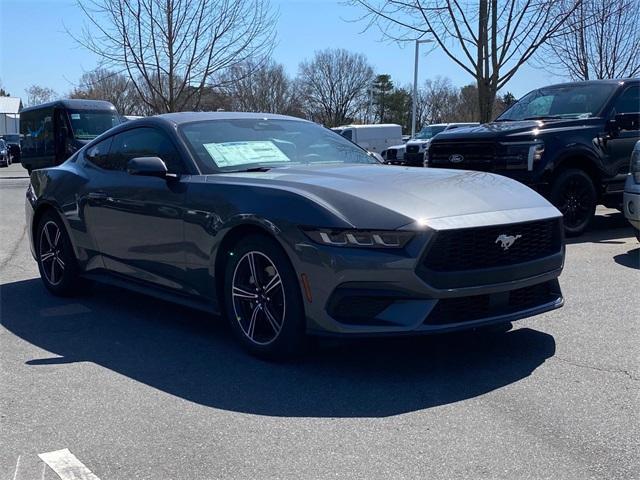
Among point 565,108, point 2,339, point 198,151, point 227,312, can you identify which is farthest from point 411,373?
point 565,108

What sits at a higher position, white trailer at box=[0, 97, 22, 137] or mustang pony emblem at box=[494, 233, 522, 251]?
white trailer at box=[0, 97, 22, 137]

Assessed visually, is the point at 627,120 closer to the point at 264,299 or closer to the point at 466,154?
the point at 466,154

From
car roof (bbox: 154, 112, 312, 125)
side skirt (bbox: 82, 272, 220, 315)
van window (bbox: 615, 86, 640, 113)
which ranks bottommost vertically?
side skirt (bbox: 82, 272, 220, 315)

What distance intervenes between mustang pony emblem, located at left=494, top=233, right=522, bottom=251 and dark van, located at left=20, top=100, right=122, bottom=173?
18081 mm

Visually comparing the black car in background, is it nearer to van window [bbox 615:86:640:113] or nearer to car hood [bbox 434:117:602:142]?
car hood [bbox 434:117:602:142]

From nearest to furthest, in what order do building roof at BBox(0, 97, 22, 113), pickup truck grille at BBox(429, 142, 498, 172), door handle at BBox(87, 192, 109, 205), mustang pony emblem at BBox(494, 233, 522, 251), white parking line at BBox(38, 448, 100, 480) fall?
white parking line at BBox(38, 448, 100, 480) → mustang pony emblem at BBox(494, 233, 522, 251) → door handle at BBox(87, 192, 109, 205) → pickup truck grille at BBox(429, 142, 498, 172) → building roof at BBox(0, 97, 22, 113)

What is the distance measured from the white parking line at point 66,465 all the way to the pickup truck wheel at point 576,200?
7.11 metres

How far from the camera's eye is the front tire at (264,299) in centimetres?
424

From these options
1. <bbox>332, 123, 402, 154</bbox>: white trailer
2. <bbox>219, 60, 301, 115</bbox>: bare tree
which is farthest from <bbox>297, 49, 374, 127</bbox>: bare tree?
<bbox>332, 123, 402, 154</bbox>: white trailer

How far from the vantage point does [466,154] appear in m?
9.48

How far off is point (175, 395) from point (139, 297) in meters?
2.60

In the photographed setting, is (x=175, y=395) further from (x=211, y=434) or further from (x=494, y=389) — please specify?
(x=494, y=389)

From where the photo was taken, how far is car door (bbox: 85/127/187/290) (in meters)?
5.07

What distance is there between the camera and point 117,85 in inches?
2117
